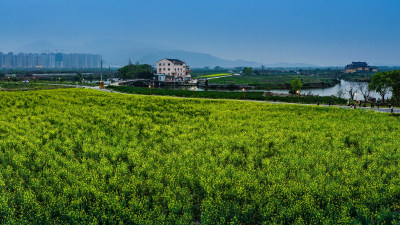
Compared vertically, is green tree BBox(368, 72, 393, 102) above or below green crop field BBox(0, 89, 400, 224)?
above

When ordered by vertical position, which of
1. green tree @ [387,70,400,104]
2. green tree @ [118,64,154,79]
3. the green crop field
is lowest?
the green crop field

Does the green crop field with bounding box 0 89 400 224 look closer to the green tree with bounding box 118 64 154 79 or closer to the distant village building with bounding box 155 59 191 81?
the distant village building with bounding box 155 59 191 81

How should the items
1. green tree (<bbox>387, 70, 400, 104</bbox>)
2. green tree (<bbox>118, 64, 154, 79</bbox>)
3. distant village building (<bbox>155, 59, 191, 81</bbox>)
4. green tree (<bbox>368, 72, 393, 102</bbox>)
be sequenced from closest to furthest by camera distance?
green tree (<bbox>387, 70, 400, 104</bbox>) < green tree (<bbox>368, 72, 393, 102</bbox>) < distant village building (<bbox>155, 59, 191, 81</bbox>) < green tree (<bbox>118, 64, 154, 79</bbox>)

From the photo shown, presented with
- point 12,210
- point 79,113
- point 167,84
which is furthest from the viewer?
point 167,84

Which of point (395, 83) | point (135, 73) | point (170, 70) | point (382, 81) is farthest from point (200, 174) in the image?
point (135, 73)

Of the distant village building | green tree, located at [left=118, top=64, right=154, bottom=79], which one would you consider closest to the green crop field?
the distant village building

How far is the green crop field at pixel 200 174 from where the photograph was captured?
41.0 feet

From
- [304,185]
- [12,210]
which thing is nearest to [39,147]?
[12,210]

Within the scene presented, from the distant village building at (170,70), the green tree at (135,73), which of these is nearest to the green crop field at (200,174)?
the distant village building at (170,70)

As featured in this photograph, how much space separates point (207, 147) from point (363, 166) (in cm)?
1086

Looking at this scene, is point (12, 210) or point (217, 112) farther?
point (217, 112)

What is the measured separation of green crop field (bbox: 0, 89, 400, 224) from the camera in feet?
41.0

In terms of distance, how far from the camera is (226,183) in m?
15.2

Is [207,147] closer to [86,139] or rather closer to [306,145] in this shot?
[306,145]
